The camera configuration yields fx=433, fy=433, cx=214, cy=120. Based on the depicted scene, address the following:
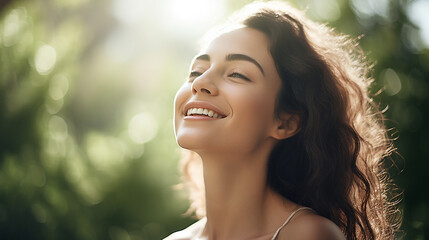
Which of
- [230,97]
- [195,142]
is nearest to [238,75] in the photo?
[230,97]

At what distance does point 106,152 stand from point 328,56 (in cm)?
329

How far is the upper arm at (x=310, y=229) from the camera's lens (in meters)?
1.66

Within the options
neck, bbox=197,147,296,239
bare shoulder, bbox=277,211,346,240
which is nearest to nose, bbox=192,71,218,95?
neck, bbox=197,147,296,239

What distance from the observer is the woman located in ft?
5.87

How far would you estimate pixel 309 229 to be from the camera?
65.7 inches

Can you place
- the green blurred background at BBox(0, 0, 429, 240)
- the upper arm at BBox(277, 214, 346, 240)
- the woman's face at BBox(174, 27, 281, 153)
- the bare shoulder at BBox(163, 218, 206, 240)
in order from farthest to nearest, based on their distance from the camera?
the green blurred background at BBox(0, 0, 429, 240)
the bare shoulder at BBox(163, 218, 206, 240)
the woman's face at BBox(174, 27, 281, 153)
the upper arm at BBox(277, 214, 346, 240)

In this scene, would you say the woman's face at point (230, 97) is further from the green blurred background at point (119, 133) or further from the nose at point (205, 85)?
the green blurred background at point (119, 133)

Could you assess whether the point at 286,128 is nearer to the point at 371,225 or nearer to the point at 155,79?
the point at 371,225

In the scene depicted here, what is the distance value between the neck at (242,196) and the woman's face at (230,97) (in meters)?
0.09

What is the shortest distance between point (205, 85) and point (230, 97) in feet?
0.38

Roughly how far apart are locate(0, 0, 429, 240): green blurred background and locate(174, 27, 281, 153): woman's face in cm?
195

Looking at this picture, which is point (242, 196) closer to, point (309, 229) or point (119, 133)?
point (309, 229)

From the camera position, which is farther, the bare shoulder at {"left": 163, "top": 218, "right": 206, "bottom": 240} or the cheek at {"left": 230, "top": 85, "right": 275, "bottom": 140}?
the bare shoulder at {"left": 163, "top": 218, "right": 206, "bottom": 240}

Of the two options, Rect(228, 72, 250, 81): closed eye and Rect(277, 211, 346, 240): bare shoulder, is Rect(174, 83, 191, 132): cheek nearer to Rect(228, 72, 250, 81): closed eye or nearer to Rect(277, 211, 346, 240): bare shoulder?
Rect(228, 72, 250, 81): closed eye
